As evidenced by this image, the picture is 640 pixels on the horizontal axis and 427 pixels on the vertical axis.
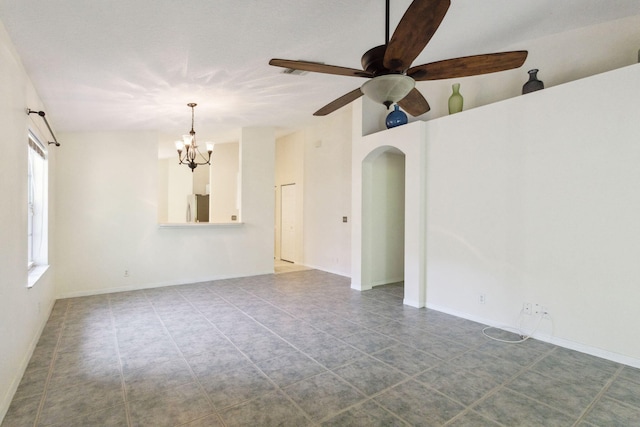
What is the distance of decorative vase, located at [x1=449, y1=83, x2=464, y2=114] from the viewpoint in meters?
4.05

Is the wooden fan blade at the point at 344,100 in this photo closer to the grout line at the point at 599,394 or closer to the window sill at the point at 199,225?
the grout line at the point at 599,394

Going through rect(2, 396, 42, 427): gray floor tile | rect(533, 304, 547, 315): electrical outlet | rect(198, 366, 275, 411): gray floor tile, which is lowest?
rect(2, 396, 42, 427): gray floor tile

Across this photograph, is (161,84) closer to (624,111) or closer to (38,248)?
(38,248)

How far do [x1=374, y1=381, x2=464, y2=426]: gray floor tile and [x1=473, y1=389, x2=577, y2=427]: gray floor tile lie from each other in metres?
0.19

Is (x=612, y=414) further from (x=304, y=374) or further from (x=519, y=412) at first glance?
(x=304, y=374)

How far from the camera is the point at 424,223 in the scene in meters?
4.32

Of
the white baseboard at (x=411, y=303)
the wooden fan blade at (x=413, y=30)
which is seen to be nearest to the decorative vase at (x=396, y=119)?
the white baseboard at (x=411, y=303)

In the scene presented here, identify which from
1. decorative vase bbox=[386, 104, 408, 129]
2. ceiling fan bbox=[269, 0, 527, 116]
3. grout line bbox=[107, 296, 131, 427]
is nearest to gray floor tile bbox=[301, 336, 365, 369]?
grout line bbox=[107, 296, 131, 427]

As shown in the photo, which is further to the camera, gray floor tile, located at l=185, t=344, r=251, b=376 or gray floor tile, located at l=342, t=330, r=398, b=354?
gray floor tile, located at l=342, t=330, r=398, b=354

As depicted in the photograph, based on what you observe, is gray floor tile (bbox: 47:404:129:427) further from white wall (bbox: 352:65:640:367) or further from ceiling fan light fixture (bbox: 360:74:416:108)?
white wall (bbox: 352:65:640:367)

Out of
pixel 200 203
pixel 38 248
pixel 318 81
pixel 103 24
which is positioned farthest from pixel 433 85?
pixel 200 203

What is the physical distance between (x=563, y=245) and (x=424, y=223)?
1.57 meters

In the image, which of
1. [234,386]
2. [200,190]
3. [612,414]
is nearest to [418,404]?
[612,414]

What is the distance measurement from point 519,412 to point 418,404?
2.09 ft
